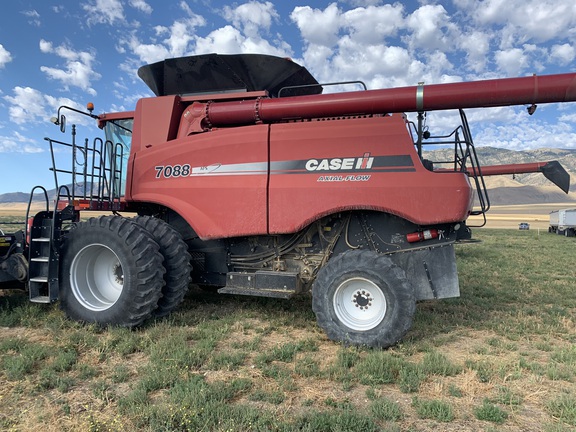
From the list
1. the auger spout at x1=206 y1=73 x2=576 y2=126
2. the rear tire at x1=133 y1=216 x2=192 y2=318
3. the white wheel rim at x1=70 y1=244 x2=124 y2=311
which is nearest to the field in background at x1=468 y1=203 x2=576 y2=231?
the auger spout at x1=206 y1=73 x2=576 y2=126

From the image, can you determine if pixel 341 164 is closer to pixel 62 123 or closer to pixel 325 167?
pixel 325 167

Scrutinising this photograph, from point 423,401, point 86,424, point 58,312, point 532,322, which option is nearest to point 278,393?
point 423,401

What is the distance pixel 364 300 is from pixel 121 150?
175 inches

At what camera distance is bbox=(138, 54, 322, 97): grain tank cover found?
223 inches

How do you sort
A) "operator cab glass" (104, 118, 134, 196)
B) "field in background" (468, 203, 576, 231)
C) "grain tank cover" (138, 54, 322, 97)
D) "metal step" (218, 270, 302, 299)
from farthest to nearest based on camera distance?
"field in background" (468, 203, 576, 231), "operator cab glass" (104, 118, 134, 196), "grain tank cover" (138, 54, 322, 97), "metal step" (218, 270, 302, 299)

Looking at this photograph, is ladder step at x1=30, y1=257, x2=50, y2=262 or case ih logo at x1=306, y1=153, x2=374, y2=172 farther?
ladder step at x1=30, y1=257, x2=50, y2=262

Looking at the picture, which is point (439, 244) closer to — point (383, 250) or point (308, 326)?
point (383, 250)

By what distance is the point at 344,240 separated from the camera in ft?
17.1

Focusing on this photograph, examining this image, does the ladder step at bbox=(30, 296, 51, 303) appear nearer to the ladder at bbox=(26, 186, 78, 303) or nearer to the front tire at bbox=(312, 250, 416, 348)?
the ladder at bbox=(26, 186, 78, 303)

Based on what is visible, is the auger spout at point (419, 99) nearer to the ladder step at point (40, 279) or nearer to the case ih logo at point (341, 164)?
the case ih logo at point (341, 164)

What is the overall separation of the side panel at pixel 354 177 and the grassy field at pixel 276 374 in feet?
5.00

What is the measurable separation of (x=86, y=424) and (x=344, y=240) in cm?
342

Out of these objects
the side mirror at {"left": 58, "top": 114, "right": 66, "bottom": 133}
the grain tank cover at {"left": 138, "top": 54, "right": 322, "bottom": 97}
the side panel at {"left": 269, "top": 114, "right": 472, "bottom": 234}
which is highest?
the grain tank cover at {"left": 138, "top": 54, "right": 322, "bottom": 97}

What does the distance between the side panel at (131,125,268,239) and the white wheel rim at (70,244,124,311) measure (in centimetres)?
98
